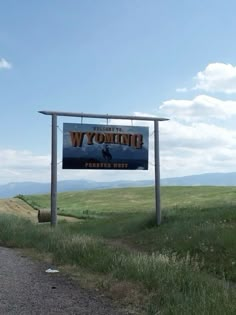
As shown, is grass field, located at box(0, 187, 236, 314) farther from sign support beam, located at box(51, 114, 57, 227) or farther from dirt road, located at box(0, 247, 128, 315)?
sign support beam, located at box(51, 114, 57, 227)

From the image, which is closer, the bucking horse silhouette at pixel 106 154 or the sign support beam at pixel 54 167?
the sign support beam at pixel 54 167

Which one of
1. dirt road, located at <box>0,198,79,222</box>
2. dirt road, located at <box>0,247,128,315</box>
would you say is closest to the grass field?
dirt road, located at <box>0,247,128,315</box>

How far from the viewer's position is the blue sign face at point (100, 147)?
68.2ft

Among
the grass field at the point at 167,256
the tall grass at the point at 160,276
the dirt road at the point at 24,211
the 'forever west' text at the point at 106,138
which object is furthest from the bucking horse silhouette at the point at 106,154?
the dirt road at the point at 24,211

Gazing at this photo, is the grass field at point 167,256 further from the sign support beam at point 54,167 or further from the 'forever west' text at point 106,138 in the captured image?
the 'forever west' text at point 106,138

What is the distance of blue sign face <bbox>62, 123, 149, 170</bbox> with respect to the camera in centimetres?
2080

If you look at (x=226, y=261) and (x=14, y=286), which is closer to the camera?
(x=14, y=286)

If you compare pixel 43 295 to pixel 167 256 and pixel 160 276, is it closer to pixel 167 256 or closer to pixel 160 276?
pixel 160 276

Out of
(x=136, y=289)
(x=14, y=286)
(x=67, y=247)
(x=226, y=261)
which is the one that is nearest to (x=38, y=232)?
(x=67, y=247)

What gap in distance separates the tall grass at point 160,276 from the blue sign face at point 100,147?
8.00 meters

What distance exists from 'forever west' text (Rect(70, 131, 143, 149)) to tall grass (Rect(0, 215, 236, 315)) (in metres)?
8.17

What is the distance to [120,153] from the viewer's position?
70.4ft

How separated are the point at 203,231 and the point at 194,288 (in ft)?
26.8

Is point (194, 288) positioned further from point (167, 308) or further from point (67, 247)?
point (67, 247)
